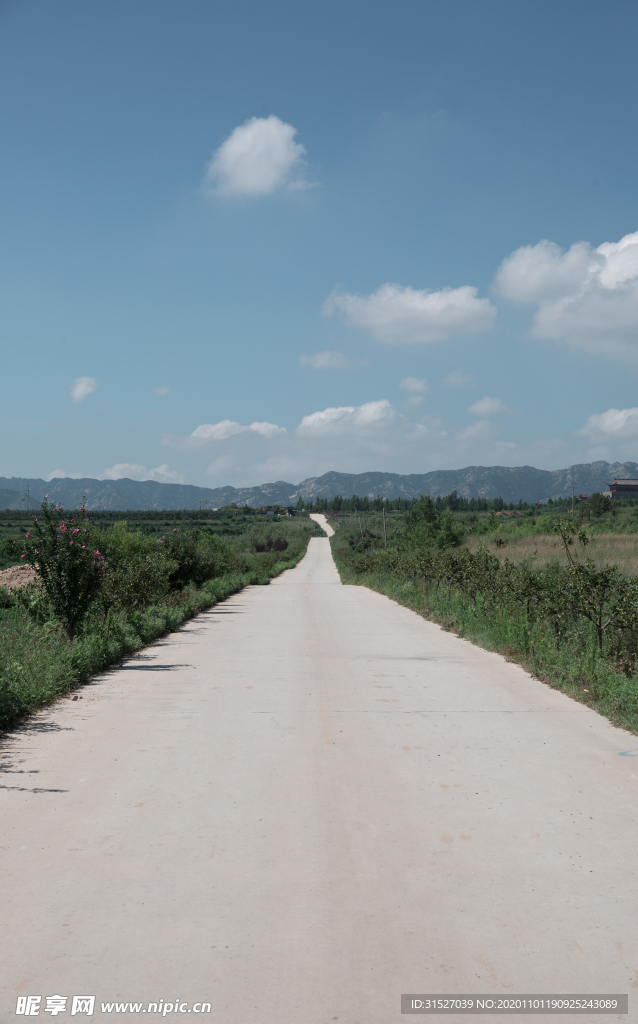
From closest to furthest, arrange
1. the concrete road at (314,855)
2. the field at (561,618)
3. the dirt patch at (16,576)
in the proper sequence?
the concrete road at (314,855) → the field at (561,618) → the dirt patch at (16,576)

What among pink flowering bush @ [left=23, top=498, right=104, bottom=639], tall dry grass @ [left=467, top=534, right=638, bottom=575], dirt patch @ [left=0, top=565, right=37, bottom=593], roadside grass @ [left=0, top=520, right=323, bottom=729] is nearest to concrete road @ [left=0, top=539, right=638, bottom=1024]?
roadside grass @ [left=0, top=520, right=323, bottom=729]

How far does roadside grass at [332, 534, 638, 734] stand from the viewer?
8.09 m

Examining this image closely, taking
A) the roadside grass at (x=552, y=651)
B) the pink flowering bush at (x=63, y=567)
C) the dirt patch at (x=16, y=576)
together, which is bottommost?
the dirt patch at (x=16, y=576)

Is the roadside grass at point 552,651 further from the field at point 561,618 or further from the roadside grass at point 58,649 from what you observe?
the roadside grass at point 58,649

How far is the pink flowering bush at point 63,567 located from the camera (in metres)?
12.0

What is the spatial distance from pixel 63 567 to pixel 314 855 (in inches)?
350

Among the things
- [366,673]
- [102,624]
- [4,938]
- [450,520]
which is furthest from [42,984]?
[450,520]

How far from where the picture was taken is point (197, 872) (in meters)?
4.07

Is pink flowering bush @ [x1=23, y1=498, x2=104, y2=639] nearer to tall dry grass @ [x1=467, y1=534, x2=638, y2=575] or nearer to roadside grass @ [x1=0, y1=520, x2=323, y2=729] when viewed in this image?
roadside grass @ [x1=0, y1=520, x2=323, y2=729]

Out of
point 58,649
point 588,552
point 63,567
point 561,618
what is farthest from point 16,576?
point 588,552

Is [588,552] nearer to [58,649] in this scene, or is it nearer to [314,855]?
[58,649]

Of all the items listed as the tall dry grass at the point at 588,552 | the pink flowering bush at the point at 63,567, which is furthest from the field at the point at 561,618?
the pink flowering bush at the point at 63,567

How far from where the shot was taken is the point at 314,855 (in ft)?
14.2

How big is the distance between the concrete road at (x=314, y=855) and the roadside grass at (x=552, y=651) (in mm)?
428
